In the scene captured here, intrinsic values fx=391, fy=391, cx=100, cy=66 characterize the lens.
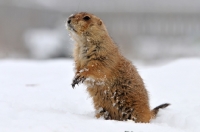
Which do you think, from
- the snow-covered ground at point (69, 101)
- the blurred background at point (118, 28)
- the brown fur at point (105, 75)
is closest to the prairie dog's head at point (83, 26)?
the brown fur at point (105, 75)

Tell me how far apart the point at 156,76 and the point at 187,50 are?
6.91 meters

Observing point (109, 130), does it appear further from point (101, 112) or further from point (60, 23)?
point (60, 23)

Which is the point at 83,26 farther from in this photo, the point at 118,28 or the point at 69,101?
the point at 118,28

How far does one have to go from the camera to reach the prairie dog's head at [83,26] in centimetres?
452

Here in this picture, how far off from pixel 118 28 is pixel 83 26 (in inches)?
414

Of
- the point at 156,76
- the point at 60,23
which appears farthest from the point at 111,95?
the point at 60,23

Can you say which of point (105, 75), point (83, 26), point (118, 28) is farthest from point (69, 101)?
point (118, 28)

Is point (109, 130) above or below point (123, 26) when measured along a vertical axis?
below

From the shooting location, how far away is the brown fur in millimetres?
4430

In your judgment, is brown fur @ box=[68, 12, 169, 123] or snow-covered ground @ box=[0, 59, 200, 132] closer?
snow-covered ground @ box=[0, 59, 200, 132]

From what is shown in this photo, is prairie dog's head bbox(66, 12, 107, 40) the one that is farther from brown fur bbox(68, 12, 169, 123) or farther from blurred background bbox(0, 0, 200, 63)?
blurred background bbox(0, 0, 200, 63)

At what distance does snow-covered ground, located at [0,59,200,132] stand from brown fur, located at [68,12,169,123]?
0.81 ft

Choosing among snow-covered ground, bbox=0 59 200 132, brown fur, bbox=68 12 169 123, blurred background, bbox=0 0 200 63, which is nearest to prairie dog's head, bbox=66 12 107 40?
brown fur, bbox=68 12 169 123

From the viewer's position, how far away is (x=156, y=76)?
26.4 feet
